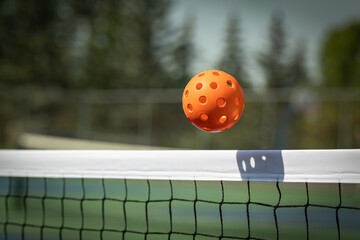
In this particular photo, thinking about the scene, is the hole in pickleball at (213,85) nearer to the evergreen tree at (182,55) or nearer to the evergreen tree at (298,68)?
the evergreen tree at (182,55)

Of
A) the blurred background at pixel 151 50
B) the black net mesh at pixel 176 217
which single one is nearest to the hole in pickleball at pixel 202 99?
the black net mesh at pixel 176 217

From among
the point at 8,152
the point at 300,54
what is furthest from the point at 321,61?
the point at 8,152

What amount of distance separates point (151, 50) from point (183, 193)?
64.8 ft

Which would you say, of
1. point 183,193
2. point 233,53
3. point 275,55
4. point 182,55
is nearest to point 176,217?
point 183,193

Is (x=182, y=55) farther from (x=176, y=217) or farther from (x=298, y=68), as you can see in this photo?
(x=176, y=217)

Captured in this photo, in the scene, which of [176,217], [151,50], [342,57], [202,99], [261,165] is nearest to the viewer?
[261,165]

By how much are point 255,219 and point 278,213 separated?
722 millimetres

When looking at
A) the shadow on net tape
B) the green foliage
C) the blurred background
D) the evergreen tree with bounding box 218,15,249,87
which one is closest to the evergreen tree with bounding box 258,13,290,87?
the blurred background

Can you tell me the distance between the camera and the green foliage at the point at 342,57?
74.8 feet

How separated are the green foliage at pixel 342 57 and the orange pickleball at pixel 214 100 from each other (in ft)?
71.0

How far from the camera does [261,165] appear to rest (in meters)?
2.13

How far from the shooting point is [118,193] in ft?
29.8

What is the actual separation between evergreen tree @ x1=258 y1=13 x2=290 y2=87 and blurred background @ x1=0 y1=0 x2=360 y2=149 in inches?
2.4

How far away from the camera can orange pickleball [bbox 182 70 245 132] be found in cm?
223
